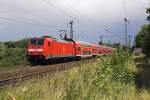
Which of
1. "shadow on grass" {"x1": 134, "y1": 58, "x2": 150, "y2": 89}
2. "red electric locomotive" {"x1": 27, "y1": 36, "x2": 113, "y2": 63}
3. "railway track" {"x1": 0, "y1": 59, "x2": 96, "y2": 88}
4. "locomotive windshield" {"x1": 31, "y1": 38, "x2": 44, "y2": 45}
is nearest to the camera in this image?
"railway track" {"x1": 0, "y1": 59, "x2": 96, "y2": 88}

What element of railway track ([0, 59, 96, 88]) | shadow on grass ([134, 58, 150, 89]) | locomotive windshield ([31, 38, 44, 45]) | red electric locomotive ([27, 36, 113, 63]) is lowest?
shadow on grass ([134, 58, 150, 89])

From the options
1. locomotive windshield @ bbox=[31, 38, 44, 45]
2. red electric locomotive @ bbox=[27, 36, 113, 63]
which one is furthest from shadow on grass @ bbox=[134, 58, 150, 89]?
locomotive windshield @ bbox=[31, 38, 44, 45]

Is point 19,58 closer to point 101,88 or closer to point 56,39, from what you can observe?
point 56,39

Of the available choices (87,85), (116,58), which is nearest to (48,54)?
(116,58)

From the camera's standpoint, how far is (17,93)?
9719mm

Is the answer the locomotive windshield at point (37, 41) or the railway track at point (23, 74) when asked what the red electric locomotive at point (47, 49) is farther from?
the railway track at point (23, 74)

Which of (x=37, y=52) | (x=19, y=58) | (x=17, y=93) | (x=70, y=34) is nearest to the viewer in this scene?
(x=17, y=93)

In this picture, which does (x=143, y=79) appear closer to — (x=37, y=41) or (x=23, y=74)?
(x=23, y=74)

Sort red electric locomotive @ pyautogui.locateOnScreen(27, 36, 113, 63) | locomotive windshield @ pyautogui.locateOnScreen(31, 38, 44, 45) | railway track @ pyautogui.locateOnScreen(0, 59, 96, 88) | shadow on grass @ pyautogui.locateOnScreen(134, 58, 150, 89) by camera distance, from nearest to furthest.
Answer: railway track @ pyautogui.locateOnScreen(0, 59, 96, 88), shadow on grass @ pyautogui.locateOnScreen(134, 58, 150, 89), red electric locomotive @ pyautogui.locateOnScreen(27, 36, 113, 63), locomotive windshield @ pyautogui.locateOnScreen(31, 38, 44, 45)

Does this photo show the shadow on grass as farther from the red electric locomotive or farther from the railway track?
the red electric locomotive

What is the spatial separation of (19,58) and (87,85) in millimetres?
39485

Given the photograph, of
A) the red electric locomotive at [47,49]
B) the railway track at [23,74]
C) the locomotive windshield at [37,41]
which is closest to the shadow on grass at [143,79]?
the railway track at [23,74]

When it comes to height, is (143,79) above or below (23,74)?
below

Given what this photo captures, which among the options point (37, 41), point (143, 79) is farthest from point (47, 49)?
point (143, 79)
